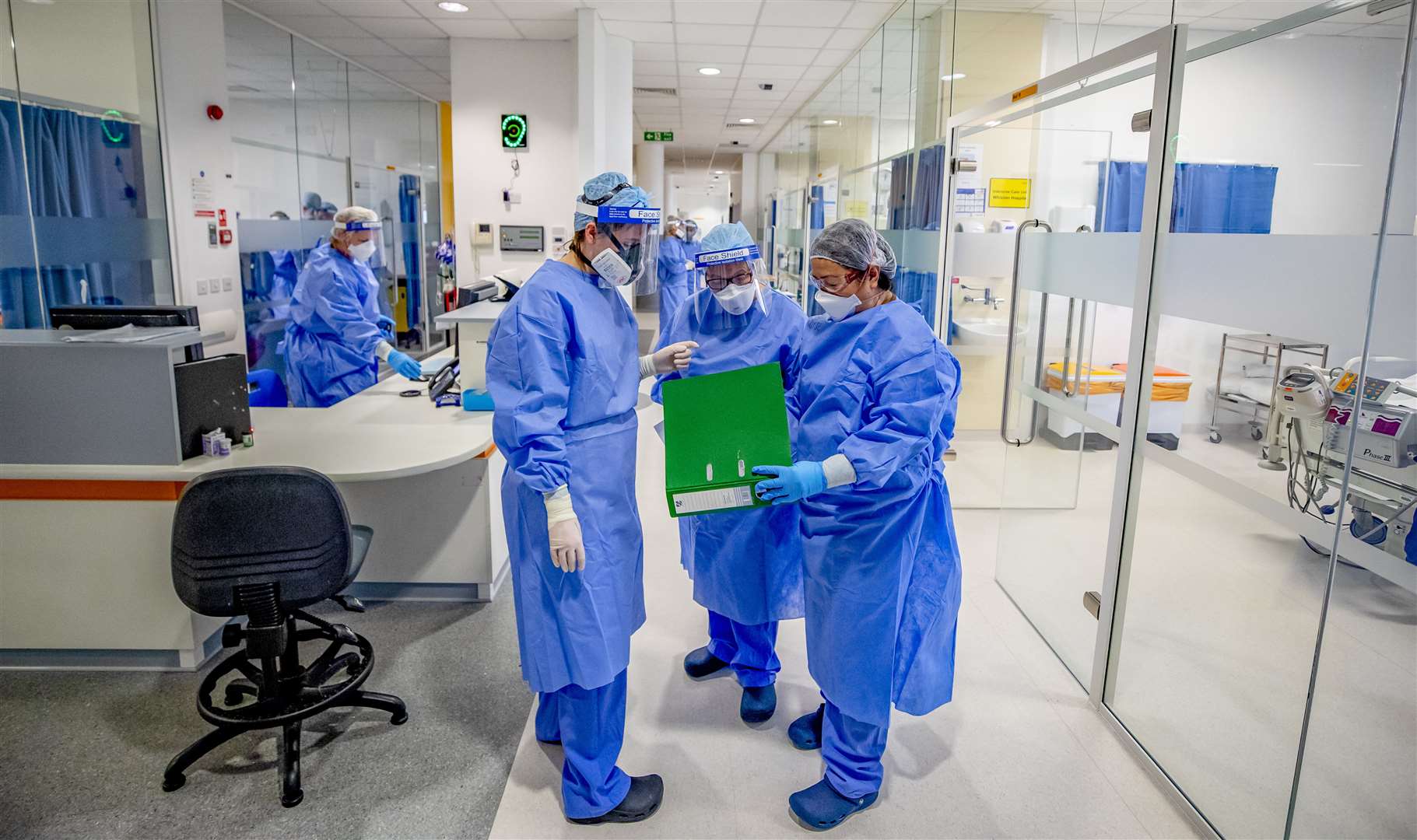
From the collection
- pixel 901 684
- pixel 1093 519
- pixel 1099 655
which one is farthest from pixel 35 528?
pixel 1093 519

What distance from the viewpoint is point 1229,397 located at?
2078 mm

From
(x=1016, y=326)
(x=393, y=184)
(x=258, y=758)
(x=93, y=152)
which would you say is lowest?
(x=258, y=758)

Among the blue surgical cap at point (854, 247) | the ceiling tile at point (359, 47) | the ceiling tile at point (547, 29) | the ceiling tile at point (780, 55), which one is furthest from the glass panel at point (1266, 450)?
the ceiling tile at point (359, 47)

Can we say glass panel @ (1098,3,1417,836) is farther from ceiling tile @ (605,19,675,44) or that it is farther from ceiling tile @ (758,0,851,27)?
ceiling tile @ (605,19,675,44)

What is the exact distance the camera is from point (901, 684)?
2092 mm

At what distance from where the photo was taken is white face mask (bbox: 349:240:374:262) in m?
4.35

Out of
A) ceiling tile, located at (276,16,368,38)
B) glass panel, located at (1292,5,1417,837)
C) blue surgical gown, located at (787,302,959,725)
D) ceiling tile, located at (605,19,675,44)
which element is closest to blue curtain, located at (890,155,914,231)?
ceiling tile, located at (605,19,675,44)

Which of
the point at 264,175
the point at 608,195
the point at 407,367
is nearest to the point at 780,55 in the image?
the point at 264,175

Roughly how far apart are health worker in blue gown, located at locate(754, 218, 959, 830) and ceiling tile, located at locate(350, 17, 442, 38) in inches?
200

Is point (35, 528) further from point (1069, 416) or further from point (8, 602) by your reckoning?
point (1069, 416)

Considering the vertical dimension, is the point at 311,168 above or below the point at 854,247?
above

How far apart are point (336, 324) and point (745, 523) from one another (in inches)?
111

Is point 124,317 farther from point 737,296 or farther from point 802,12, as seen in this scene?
point 802,12

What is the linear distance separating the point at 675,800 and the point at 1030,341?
220 centimetres
